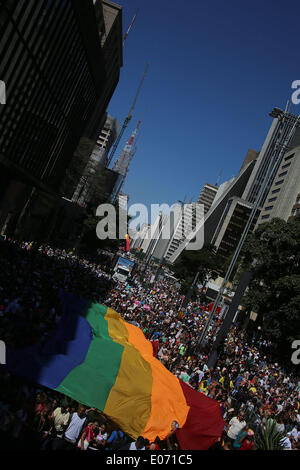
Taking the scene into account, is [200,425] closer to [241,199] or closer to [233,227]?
[233,227]

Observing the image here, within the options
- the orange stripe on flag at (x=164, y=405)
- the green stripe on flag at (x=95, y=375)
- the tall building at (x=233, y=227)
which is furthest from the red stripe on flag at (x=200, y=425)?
the tall building at (x=233, y=227)

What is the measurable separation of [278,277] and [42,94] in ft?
91.1

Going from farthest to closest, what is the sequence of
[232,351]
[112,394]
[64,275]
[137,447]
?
[232,351], [64,275], [112,394], [137,447]

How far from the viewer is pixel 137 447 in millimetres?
7242

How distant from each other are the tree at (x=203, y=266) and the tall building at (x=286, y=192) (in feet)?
60.5

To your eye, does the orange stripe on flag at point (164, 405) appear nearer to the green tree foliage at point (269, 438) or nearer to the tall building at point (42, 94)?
the green tree foliage at point (269, 438)

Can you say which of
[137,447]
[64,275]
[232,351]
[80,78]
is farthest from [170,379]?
[80,78]

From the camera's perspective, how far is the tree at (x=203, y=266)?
56.8 m

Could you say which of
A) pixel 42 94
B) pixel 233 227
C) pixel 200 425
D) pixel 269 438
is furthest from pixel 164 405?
pixel 233 227

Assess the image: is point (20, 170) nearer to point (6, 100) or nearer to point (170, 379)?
point (6, 100)

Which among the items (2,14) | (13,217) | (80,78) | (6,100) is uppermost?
(80,78)

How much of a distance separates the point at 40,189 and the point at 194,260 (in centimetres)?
3473

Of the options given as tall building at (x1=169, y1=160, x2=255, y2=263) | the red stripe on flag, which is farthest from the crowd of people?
tall building at (x1=169, y1=160, x2=255, y2=263)

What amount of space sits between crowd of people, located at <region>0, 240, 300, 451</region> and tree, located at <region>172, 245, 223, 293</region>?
25.1 meters
